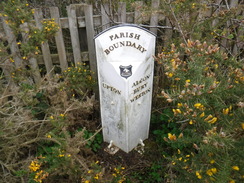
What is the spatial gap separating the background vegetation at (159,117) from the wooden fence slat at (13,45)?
0.07 metres

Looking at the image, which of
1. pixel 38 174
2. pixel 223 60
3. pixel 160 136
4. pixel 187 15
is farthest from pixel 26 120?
pixel 187 15

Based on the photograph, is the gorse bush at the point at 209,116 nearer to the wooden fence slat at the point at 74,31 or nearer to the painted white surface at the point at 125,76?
the painted white surface at the point at 125,76

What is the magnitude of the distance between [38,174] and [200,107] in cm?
146

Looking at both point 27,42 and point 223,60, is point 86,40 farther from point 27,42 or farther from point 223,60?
point 223,60

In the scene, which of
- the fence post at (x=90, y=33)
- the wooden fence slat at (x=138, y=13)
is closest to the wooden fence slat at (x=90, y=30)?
the fence post at (x=90, y=33)

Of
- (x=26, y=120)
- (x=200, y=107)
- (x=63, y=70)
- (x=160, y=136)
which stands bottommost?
(x=160, y=136)

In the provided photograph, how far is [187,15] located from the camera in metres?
2.71

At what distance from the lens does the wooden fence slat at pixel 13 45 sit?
2768 mm

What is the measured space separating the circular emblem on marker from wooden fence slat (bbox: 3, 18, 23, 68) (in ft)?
5.01

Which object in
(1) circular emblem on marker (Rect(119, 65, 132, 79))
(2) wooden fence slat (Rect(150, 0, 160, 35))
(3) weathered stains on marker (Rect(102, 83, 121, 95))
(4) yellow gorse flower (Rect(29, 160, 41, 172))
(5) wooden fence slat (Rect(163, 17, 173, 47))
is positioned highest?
(2) wooden fence slat (Rect(150, 0, 160, 35))

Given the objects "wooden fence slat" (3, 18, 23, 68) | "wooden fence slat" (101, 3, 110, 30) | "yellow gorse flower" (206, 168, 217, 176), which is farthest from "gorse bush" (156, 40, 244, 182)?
"wooden fence slat" (3, 18, 23, 68)

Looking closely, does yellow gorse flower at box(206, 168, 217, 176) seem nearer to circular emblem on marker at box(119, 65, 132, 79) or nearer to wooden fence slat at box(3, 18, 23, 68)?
circular emblem on marker at box(119, 65, 132, 79)

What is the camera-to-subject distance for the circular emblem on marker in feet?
6.88

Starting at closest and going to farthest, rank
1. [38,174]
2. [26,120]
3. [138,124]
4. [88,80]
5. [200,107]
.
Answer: [200,107] < [38,174] < [26,120] < [138,124] < [88,80]
